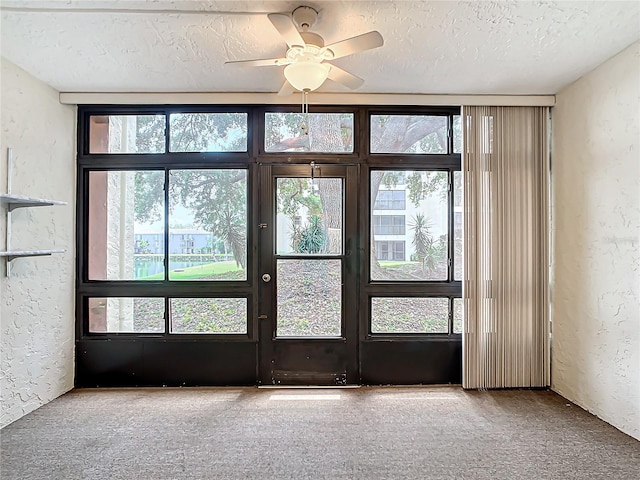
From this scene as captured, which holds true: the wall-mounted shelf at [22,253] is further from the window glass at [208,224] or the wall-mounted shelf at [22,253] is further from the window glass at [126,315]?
the window glass at [208,224]

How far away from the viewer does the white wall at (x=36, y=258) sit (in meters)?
2.59

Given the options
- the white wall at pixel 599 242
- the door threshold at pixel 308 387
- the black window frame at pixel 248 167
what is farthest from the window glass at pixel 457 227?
the door threshold at pixel 308 387

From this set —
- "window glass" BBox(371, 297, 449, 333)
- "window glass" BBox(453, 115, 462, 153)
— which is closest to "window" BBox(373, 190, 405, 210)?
"window glass" BBox(453, 115, 462, 153)

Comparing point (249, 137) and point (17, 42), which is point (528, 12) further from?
point (17, 42)

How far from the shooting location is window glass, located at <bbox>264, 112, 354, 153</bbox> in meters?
3.27

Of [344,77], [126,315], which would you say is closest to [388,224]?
[344,77]

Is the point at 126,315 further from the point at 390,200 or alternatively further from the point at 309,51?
the point at 309,51

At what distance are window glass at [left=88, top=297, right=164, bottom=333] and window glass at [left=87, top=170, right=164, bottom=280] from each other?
22 cm

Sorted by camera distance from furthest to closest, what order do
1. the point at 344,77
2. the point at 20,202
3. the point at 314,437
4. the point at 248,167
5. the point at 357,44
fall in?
the point at 248,167 → the point at 20,202 → the point at 314,437 → the point at 344,77 → the point at 357,44

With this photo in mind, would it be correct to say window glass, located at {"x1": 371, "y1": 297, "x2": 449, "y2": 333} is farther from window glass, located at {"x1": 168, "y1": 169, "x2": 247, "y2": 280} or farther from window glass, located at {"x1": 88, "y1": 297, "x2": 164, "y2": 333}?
window glass, located at {"x1": 88, "y1": 297, "x2": 164, "y2": 333}

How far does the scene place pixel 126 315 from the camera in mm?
3307

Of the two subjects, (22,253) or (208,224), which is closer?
(22,253)

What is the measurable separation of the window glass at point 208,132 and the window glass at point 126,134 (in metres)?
0.14

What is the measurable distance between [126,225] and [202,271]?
814 millimetres
